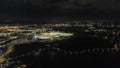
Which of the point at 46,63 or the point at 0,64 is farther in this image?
the point at 46,63

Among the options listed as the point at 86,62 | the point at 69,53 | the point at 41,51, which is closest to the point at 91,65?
the point at 86,62

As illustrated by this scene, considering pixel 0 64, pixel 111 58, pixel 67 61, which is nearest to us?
pixel 0 64

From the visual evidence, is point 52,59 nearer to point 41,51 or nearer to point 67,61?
point 67,61

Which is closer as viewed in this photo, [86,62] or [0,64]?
[0,64]

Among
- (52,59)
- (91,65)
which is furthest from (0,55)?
(91,65)

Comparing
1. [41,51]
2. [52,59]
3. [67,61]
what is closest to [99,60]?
[67,61]

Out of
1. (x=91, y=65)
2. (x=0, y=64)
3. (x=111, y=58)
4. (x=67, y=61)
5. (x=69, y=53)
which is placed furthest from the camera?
(x=69, y=53)

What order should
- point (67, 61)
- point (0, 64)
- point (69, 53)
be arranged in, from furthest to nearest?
point (69, 53) → point (67, 61) → point (0, 64)

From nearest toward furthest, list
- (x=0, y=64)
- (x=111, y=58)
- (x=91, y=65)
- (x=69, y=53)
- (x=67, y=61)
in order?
(x=0, y=64) → (x=91, y=65) → (x=67, y=61) → (x=111, y=58) → (x=69, y=53)

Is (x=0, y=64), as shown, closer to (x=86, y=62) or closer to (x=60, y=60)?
(x=60, y=60)
